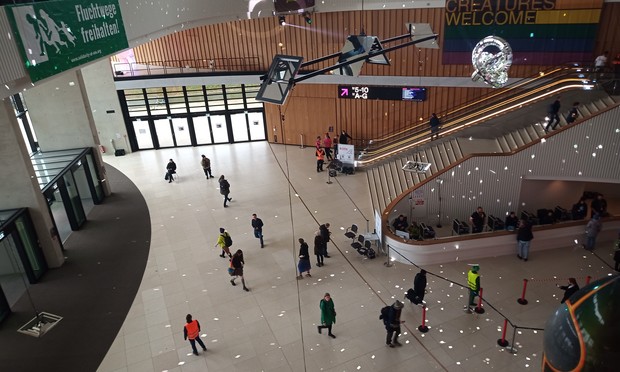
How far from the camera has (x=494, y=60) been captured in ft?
20.4

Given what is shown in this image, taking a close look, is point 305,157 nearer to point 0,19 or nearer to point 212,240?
point 212,240

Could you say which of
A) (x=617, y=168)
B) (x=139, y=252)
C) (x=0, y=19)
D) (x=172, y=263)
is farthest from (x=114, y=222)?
(x=617, y=168)

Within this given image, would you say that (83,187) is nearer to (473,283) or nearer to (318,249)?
(318,249)

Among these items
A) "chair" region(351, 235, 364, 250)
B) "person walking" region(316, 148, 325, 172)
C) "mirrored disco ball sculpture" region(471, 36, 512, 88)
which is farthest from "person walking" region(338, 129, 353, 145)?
"mirrored disco ball sculpture" region(471, 36, 512, 88)

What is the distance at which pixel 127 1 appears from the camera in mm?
10633

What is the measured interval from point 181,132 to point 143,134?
1.65 metres

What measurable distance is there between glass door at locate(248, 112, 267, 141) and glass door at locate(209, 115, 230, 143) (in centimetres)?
112

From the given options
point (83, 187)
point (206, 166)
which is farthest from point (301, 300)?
point (83, 187)

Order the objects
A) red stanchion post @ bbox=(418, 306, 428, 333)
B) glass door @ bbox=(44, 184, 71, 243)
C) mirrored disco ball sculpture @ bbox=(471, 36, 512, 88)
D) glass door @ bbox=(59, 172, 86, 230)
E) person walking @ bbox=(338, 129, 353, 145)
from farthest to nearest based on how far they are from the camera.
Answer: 1. person walking @ bbox=(338, 129, 353, 145)
2. glass door @ bbox=(59, 172, 86, 230)
3. glass door @ bbox=(44, 184, 71, 243)
4. red stanchion post @ bbox=(418, 306, 428, 333)
5. mirrored disco ball sculpture @ bbox=(471, 36, 512, 88)

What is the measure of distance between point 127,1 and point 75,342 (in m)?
7.68

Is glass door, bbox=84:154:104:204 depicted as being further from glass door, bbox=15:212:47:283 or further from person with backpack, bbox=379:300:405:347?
person with backpack, bbox=379:300:405:347

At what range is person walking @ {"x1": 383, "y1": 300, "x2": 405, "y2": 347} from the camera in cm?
798

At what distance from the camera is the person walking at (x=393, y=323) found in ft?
26.2

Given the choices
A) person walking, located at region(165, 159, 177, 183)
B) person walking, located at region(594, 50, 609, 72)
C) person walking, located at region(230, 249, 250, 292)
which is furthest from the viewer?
person walking, located at region(165, 159, 177, 183)
